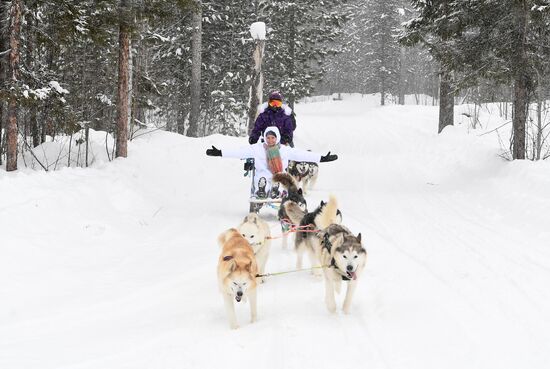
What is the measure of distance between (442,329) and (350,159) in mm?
12648

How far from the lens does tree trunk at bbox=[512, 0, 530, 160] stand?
10.4 m

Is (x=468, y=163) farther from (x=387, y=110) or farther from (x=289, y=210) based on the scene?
(x=387, y=110)

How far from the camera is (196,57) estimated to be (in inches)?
749

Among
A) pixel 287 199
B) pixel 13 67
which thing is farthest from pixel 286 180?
pixel 13 67

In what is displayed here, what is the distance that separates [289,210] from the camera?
23.3 feet

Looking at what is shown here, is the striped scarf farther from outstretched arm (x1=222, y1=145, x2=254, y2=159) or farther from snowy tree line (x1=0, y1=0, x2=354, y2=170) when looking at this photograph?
snowy tree line (x1=0, y1=0, x2=354, y2=170)


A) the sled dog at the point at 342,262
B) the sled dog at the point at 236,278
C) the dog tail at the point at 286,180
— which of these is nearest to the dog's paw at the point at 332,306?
the sled dog at the point at 342,262

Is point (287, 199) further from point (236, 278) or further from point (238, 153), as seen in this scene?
point (236, 278)

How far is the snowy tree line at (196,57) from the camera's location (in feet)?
31.0

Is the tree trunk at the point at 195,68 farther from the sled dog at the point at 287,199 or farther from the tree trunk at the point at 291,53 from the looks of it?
the sled dog at the point at 287,199

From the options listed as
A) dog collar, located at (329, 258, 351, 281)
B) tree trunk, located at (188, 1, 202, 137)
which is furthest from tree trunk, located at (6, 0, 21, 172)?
tree trunk, located at (188, 1, 202, 137)

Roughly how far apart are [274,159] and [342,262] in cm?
435

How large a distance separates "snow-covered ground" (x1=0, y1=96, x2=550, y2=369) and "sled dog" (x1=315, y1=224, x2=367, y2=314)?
215 millimetres

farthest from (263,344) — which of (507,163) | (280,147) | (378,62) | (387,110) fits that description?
(378,62)
